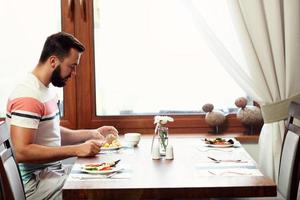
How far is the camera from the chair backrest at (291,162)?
89.0 inches

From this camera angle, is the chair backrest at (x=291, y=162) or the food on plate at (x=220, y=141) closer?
the chair backrest at (x=291, y=162)

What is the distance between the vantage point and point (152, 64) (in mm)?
3049

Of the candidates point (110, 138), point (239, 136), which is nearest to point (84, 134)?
point (110, 138)

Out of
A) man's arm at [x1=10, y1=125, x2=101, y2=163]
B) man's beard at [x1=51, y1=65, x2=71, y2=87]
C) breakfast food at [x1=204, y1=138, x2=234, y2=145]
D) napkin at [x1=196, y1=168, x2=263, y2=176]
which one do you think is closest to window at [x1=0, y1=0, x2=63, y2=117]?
man's beard at [x1=51, y1=65, x2=71, y2=87]

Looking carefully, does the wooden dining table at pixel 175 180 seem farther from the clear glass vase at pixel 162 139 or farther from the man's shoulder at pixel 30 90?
the man's shoulder at pixel 30 90

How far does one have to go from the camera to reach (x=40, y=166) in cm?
245

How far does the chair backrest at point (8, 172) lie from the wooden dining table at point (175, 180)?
0.24 m

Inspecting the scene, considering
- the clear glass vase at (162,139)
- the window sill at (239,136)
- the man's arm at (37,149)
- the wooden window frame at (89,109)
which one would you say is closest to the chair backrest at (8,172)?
the man's arm at (37,149)

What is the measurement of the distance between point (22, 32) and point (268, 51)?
1.44 metres

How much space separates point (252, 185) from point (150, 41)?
145cm

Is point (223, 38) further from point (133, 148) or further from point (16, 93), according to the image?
A: point (16, 93)

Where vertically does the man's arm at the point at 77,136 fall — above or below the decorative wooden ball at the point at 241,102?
below

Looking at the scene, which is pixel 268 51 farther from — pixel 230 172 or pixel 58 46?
pixel 58 46

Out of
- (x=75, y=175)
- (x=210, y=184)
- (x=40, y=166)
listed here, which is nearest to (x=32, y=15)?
(x=40, y=166)
